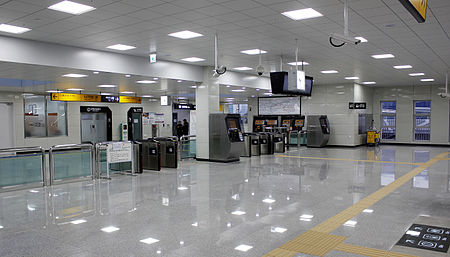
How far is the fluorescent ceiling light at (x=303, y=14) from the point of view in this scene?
6394mm

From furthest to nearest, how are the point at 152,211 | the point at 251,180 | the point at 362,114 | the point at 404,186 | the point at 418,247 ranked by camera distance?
the point at 362,114
the point at 251,180
the point at 404,186
the point at 152,211
the point at 418,247

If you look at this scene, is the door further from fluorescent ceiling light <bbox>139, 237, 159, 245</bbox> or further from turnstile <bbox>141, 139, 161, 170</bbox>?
fluorescent ceiling light <bbox>139, 237, 159, 245</bbox>

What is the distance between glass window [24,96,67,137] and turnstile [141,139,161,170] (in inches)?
364

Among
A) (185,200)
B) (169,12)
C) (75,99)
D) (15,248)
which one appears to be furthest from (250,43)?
(75,99)

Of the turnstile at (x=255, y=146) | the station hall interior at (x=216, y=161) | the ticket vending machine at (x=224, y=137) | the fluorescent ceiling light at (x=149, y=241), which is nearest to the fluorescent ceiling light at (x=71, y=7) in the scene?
the station hall interior at (x=216, y=161)

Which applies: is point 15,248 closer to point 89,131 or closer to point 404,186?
point 404,186

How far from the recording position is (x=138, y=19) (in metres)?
6.72

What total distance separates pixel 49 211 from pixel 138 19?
365 cm

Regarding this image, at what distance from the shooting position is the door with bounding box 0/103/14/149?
16312mm

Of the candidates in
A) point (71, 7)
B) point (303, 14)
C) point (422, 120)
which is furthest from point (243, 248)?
point (422, 120)

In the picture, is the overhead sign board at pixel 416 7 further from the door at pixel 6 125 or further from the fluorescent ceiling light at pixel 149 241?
the door at pixel 6 125

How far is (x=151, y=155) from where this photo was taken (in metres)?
10.6

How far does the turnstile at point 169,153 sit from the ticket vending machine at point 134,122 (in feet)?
36.3

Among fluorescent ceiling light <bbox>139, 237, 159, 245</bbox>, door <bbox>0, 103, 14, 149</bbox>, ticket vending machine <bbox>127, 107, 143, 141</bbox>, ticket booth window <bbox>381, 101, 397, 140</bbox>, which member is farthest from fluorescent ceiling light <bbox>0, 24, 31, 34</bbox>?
ticket booth window <bbox>381, 101, 397, 140</bbox>
